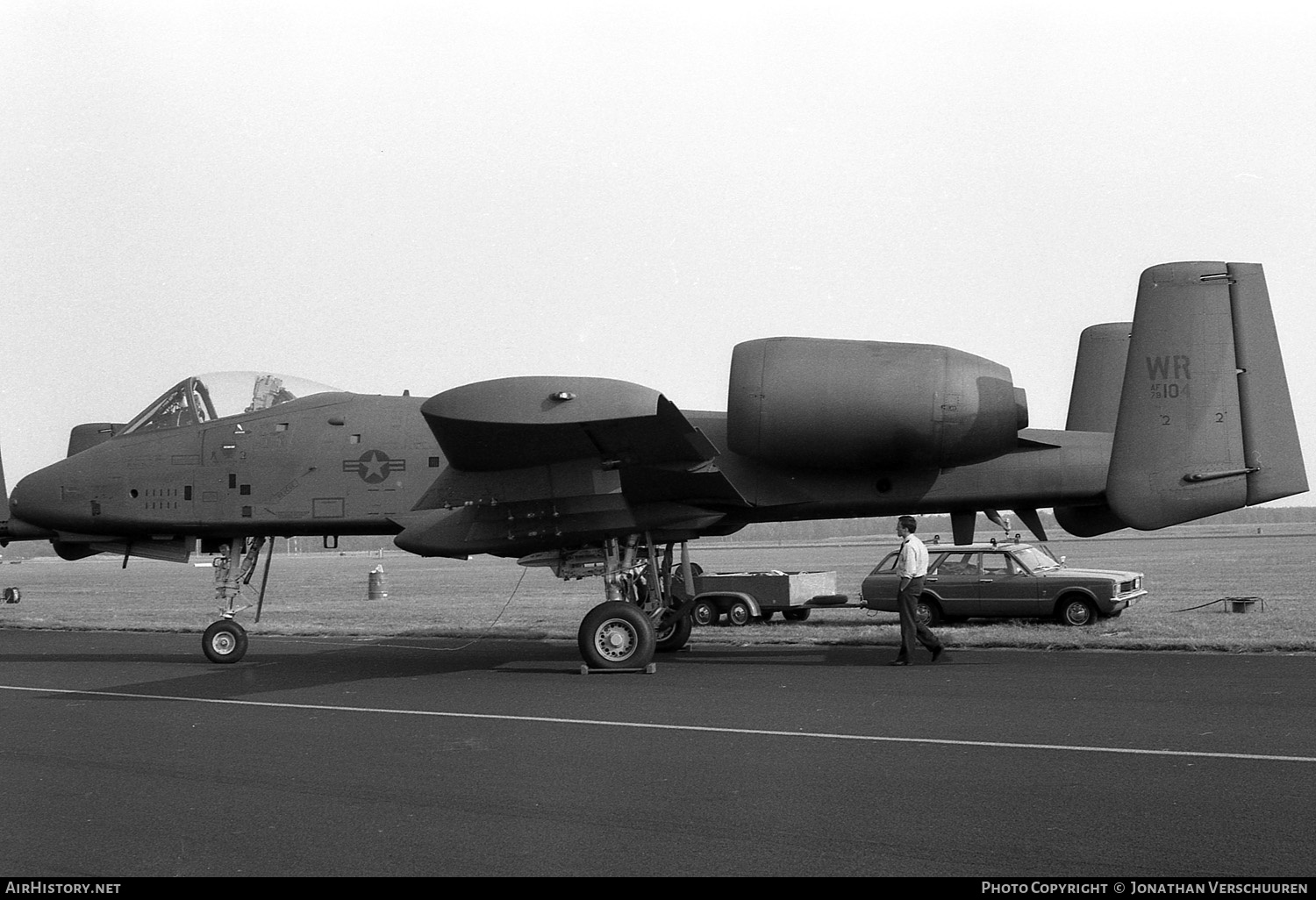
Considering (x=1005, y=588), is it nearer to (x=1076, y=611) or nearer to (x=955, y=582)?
(x=955, y=582)

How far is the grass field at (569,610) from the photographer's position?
674 inches

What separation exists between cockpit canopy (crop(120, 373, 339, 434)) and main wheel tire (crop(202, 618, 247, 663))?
2.74m

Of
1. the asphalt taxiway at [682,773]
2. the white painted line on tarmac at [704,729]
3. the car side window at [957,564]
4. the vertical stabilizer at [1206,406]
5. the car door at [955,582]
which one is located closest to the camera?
the asphalt taxiway at [682,773]

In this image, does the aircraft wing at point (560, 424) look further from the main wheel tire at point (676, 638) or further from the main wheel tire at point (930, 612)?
the main wheel tire at point (930, 612)

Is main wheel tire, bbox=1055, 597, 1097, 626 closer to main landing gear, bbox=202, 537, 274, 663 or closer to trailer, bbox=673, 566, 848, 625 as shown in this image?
trailer, bbox=673, 566, 848, 625

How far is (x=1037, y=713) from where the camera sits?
382 inches

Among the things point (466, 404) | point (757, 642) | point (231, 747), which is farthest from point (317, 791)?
point (757, 642)

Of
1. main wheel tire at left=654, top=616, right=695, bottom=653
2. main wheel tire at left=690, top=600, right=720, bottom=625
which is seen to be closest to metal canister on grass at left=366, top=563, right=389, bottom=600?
main wheel tire at left=690, top=600, right=720, bottom=625

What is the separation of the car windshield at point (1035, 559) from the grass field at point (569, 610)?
3.10 ft

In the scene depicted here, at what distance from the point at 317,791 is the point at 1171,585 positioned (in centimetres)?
3194

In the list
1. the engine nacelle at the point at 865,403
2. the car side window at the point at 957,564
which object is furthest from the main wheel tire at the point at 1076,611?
the engine nacelle at the point at 865,403

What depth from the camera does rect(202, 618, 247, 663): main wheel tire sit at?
50.8 ft

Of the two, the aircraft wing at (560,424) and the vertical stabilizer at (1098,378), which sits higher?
the vertical stabilizer at (1098,378)

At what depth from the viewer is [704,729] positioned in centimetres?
934
